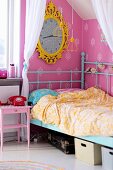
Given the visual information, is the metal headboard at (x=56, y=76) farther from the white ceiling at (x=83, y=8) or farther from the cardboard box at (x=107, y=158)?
the cardboard box at (x=107, y=158)

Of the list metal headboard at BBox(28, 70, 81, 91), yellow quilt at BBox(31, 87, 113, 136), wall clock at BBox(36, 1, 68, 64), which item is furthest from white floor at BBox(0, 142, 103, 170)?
wall clock at BBox(36, 1, 68, 64)

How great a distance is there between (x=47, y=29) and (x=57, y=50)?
39cm

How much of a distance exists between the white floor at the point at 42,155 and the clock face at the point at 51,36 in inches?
62.9

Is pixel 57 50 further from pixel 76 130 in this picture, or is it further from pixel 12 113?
pixel 76 130

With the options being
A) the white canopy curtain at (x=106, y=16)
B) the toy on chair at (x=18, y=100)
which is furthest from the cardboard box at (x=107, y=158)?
the toy on chair at (x=18, y=100)

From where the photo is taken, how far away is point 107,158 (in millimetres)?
4531

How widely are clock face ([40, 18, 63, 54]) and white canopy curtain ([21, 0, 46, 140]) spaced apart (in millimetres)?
323

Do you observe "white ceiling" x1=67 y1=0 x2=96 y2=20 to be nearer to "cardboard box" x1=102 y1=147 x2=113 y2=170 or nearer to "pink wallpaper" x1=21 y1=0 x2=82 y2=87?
"pink wallpaper" x1=21 y1=0 x2=82 y2=87

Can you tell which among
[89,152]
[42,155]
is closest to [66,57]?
[42,155]

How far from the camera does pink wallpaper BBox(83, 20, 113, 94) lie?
20.6ft

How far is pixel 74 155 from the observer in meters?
5.26

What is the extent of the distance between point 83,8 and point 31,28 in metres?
1.06

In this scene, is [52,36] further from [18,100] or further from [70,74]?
[18,100]

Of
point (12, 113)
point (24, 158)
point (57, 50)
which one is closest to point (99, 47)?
point (57, 50)
